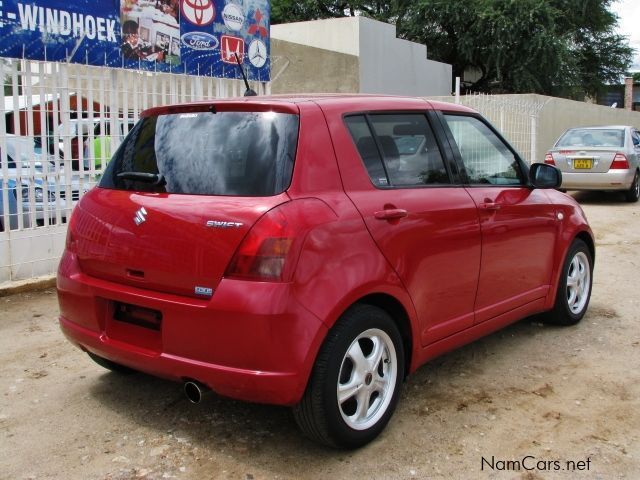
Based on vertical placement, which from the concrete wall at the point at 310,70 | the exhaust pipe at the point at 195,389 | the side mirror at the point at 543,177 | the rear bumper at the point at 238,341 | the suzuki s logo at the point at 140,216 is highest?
the concrete wall at the point at 310,70

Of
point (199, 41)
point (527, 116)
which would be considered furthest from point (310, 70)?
point (199, 41)

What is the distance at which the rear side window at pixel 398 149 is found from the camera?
3.55m

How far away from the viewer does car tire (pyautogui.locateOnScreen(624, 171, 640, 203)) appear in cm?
1315

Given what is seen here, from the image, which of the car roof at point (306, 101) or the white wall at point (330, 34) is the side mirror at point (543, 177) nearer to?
the car roof at point (306, 101)

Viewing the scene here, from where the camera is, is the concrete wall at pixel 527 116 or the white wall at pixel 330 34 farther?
the white wall at pixel 330 34

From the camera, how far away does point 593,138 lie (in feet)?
44.4

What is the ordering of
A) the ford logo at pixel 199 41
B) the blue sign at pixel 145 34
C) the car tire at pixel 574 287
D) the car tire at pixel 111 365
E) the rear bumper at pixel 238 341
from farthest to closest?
the ford logo at pixel 199 41 → the blue sign at pixel 145 34 → the car tire at pixel 574 287 → the car tire at pixel 111 365 → the rear bumper at pixel 238 341

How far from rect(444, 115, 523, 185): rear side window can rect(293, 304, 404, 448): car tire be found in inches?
52.2

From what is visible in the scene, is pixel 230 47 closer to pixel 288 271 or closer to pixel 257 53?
pixel 257 53

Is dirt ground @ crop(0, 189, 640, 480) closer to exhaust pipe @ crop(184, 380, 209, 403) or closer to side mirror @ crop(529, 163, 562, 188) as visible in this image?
exhaust pipe @ crop(184, 380, 209, 403)

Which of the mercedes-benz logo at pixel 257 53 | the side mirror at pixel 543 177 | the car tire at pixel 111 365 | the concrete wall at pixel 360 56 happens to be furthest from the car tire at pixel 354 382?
the concrete wall at pixel 360 56

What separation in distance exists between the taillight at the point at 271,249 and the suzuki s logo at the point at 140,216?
0.57m

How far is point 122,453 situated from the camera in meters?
3.31

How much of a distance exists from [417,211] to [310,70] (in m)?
15.3
